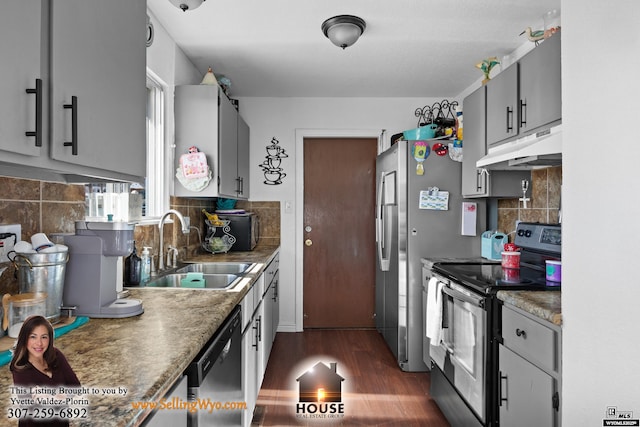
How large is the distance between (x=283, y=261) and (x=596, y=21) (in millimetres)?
3357

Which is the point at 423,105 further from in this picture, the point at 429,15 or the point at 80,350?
the point at 80,350

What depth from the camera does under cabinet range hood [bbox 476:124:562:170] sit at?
1.79 metres

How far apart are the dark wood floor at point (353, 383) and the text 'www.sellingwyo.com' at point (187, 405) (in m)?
1.07

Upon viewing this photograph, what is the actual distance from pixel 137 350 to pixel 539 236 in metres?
2.32

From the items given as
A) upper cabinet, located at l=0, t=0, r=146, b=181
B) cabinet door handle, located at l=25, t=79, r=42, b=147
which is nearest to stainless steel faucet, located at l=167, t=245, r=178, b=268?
upper cabinet, located at l=0, t=0, r=146, b=181

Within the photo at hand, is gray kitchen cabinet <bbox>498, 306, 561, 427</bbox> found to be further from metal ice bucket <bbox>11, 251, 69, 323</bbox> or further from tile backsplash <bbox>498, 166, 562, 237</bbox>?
metal ice bucket <bbox>11, 251, 69, 323</bbox>

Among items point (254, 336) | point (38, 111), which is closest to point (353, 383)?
point (254, 336)

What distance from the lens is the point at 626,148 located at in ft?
3.79

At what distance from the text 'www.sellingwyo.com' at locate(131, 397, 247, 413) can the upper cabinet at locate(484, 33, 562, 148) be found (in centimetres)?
195

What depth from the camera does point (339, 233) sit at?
13.9 ft

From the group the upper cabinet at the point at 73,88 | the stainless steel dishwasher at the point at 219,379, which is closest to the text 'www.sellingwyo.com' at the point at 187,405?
the stainless steel dishwasher at the point at 219,379

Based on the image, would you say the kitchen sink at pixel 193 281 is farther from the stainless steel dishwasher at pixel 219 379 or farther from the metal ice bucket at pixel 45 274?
the metal ice bucket at pixel 45 274

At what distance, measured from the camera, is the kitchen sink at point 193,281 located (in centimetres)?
222

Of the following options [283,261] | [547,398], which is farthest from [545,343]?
[283,261]
